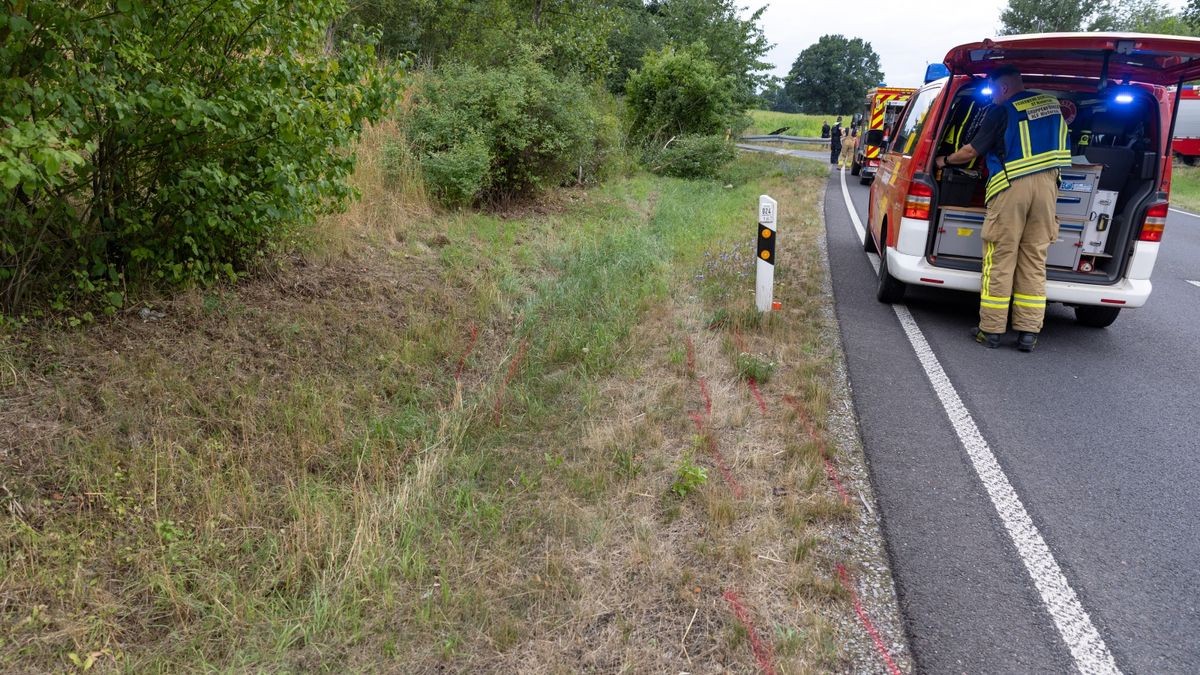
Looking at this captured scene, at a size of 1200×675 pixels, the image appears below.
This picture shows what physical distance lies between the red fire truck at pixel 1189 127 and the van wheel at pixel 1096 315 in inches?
860

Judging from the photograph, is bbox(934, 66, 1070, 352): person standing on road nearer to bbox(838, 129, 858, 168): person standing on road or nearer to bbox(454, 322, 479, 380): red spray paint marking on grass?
bbox(454, 322, 479, 380): red spray paint marking on grass

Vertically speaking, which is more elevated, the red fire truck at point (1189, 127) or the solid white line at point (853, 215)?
the red fire truck at point (1189, 127)

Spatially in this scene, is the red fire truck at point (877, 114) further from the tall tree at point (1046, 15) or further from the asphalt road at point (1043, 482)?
the tall tree at point (1046, 15)

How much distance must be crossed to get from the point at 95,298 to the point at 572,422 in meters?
3.03

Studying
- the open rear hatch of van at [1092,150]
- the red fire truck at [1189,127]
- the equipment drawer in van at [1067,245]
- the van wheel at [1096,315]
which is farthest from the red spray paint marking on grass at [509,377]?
the red fire truck at [1189,127]

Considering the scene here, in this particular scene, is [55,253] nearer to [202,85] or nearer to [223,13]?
[202,85]

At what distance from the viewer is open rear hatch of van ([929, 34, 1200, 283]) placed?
519cm

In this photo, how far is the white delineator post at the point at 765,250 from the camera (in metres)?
5.58

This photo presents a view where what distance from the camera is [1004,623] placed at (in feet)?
8.31

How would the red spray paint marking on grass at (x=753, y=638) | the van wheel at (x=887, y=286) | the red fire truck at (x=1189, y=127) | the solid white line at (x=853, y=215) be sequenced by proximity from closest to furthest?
the red spray paint marking on grass at (x=753, y=638) < the van wheel at (x=887, y=286) < the solid white line at (x=853, y=215) < the red fire truck at (x=1189, y=127)

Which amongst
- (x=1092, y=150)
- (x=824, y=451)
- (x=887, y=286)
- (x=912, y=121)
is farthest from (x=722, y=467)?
(x=912, y=121)

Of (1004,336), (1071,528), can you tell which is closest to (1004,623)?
(1071,528)

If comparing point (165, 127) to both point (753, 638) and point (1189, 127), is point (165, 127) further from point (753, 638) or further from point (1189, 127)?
point (1189, 127)

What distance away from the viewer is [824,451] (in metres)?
3.63
